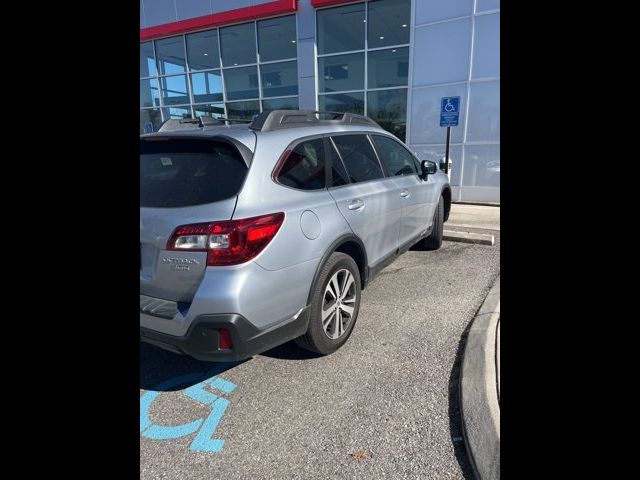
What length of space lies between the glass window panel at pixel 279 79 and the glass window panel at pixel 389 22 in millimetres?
2580

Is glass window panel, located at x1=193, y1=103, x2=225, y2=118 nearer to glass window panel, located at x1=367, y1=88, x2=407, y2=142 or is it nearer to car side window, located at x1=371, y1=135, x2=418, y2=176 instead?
glass window panel, located at x1=367, y1=88, x2=407, y2=142

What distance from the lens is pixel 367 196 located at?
10.8 ft

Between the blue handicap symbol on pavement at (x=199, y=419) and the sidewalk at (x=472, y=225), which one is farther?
the sidewalk at (x=472, y=225)

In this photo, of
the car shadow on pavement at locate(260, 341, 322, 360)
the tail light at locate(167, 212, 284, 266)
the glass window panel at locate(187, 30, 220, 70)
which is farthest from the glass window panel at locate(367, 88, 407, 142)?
the tail light at locate(167, 212, 284, 266)

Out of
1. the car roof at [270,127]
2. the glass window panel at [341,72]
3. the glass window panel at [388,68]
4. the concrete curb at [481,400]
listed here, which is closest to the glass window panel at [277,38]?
the glass window panel at [341,72]

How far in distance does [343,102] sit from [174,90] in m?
7.03

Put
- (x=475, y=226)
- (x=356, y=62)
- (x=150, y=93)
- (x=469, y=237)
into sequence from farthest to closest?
(x=150, y=93) < (x=356, y=62) < (x=475, y=226) < (x=469, y=237)

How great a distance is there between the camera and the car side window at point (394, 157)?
3966 millimetres

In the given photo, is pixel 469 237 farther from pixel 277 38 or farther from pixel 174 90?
pixel 174 90

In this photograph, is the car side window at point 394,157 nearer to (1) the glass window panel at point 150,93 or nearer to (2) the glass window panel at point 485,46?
(2) the glass window panel at point 485,46

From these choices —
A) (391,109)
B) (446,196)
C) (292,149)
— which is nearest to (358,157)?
(292,149)

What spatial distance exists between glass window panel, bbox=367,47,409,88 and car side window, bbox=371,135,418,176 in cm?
685
